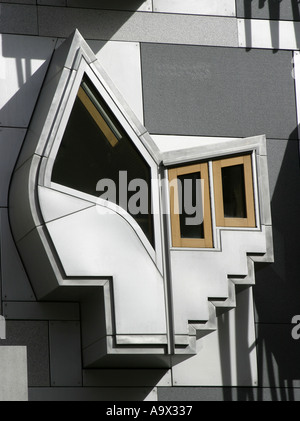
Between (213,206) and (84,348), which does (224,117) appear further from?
(84,348)

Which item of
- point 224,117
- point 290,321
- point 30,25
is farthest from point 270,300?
point 30,25

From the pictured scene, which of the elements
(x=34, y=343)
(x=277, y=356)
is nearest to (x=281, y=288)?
(x=277, y=356)

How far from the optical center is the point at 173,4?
679 inches

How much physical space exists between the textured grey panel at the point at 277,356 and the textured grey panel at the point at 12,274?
3.35 meters

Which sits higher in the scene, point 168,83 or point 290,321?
point 168,83

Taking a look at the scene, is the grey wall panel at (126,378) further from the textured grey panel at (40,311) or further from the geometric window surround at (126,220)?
the textured grey panel at (40,311)

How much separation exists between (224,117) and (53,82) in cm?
275

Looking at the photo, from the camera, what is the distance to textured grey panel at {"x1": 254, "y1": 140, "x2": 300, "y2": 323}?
1625 cm

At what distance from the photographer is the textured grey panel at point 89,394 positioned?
1492cm

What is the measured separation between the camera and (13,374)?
12.3m

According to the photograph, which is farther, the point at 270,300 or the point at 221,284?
the point at 270,300

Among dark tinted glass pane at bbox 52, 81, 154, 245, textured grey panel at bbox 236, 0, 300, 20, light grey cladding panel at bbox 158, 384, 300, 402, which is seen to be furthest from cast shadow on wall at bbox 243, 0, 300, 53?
light grey cladding panel at bbox 158, 384, 300, 402
